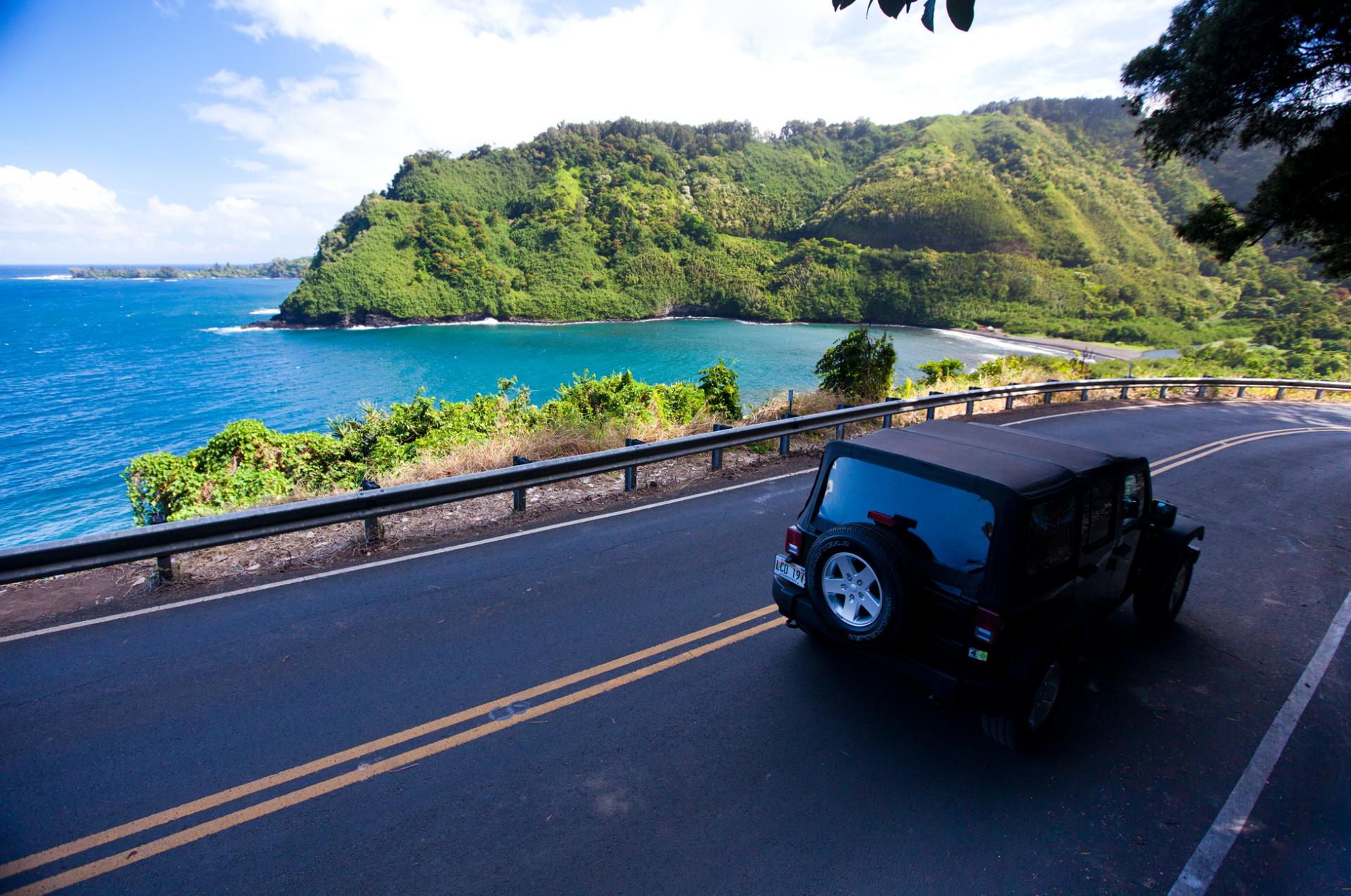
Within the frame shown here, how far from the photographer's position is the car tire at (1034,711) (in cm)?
346

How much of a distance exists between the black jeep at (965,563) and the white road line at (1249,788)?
0.85 meters

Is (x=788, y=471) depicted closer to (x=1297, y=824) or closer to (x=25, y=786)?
(x=1297, y=824)

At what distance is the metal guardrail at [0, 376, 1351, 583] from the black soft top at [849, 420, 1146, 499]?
4.44m

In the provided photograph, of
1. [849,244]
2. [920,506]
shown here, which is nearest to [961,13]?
[920,506]

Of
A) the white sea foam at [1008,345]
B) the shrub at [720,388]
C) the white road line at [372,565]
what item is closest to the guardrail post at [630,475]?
the white road line at [372,565]

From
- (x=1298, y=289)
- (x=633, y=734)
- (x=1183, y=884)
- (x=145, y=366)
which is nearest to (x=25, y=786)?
(x=633, y=734)

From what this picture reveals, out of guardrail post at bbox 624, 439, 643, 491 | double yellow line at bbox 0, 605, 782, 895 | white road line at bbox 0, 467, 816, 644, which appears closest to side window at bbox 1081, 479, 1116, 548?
double yellow line at bbox 0, 605, 782, 895

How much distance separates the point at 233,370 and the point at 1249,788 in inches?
3595

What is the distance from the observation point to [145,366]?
7538 centimetres

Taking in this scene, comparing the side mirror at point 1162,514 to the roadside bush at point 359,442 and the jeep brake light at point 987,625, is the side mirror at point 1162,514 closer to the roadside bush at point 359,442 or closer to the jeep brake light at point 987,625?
the jeep brake light at point 987,625

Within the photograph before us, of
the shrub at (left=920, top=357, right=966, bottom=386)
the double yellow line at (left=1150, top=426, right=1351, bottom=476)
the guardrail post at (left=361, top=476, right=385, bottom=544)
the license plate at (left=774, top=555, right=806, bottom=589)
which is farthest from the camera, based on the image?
the shrub at (left=920, top=357, right=966, bottom=386)

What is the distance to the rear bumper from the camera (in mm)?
→ 3387

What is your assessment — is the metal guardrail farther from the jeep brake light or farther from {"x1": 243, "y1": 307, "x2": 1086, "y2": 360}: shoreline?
{"x1": 243, "y1": 307, "x2": 1086, "y2": 360}: shoreline

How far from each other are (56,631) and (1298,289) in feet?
433
